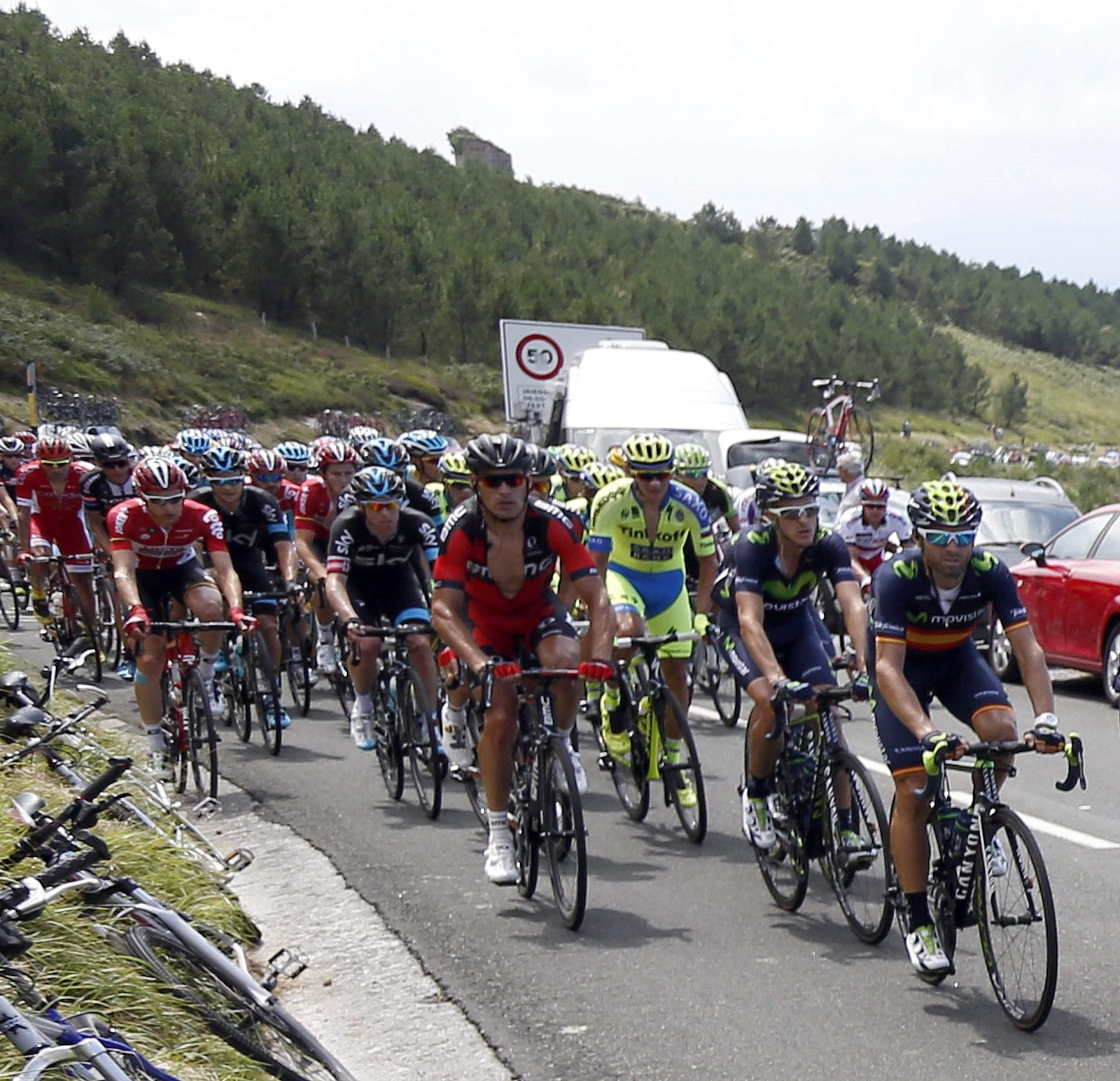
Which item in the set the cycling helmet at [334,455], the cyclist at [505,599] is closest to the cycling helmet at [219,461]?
the cycling helmet at [334,455]

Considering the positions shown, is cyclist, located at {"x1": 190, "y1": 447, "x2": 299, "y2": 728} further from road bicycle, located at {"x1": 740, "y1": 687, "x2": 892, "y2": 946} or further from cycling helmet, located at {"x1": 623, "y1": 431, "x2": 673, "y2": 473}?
road bicycle, located at {"x1": 740, "y1": 687, "x2": 892, "y2": 946}

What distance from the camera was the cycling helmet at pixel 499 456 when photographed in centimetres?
699

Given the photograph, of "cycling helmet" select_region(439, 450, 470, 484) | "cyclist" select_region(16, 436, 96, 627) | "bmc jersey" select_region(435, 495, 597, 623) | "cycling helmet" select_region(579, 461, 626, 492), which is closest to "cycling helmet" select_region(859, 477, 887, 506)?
"cycling helmet" select_region(579, 461, 626, 492)

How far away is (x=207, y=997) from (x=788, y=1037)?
6.25 ft

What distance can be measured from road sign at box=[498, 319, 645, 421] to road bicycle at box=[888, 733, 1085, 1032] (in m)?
23.4

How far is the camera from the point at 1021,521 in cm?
1727

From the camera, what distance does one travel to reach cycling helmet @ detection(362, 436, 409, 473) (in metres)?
10.3

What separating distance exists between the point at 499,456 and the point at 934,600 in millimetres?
2038

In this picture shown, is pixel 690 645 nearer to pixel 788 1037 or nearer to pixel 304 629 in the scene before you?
pixel 788 1037

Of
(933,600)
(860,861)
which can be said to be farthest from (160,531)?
(933,600)

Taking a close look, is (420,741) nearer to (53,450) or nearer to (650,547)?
(650,547)

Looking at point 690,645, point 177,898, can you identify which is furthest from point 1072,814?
point 177,898

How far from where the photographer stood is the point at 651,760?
28.0ft

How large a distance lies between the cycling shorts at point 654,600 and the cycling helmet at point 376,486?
1370 mm
